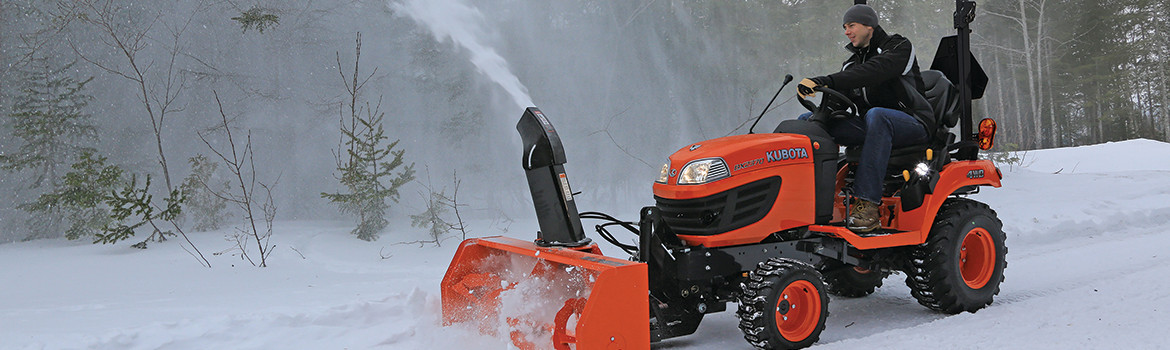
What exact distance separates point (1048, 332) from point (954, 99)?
163 centimetres

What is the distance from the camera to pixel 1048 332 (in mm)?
3408

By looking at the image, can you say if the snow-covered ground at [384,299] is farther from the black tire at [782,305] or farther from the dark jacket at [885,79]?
the dark jacket at [885,79]

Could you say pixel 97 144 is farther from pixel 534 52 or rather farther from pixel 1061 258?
pixel 1061 258

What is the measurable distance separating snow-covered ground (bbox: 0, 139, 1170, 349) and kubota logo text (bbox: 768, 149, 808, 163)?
36.5 inches

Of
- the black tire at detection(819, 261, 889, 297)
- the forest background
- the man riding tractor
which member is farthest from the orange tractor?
the forest background

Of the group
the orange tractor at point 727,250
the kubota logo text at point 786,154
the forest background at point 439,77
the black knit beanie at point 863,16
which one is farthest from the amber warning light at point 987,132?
the forest background at point 439,77

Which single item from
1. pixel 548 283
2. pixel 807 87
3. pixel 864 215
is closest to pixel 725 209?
pixel 807 87

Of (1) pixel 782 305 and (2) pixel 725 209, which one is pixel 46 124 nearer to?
(2) pixel 725 209

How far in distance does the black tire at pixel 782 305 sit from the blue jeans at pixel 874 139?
683 mm

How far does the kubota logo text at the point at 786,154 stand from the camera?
3467mm

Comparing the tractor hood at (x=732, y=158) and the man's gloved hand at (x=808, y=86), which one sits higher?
the man's gloved hand at (x=808, y=86)

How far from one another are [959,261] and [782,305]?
1417 mm

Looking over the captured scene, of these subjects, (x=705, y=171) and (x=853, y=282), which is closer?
(x=705, y=171)

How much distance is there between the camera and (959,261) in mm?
4016
